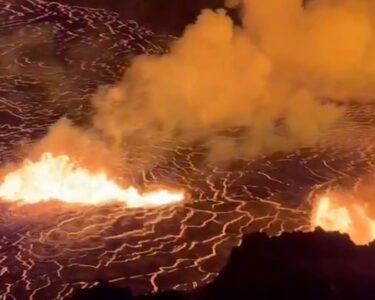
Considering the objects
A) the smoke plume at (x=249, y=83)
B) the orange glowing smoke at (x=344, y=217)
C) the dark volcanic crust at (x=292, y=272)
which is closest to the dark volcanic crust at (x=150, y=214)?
the orange glowing smoke at (x=344, y=217)

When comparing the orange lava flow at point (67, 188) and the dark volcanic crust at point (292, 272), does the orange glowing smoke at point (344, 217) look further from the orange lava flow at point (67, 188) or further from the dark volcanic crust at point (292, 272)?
the dark volcanic crust at point (292, 272)

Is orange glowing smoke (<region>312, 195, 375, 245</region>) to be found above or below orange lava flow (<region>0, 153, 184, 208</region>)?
below

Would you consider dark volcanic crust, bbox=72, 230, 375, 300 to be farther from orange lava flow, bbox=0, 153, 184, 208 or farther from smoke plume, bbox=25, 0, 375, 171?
smoke plume, bbox=25, 0, 375, 171

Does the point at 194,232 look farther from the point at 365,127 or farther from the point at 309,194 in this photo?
the point at 365,127

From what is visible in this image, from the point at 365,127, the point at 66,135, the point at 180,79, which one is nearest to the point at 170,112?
the point at 180,79

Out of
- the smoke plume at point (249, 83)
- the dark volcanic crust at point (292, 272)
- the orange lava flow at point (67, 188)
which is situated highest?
the smoke plume at point (249, 83)

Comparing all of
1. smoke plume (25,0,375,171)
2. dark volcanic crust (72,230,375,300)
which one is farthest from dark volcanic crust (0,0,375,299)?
dark volcanic crust (72,230,375,300)
